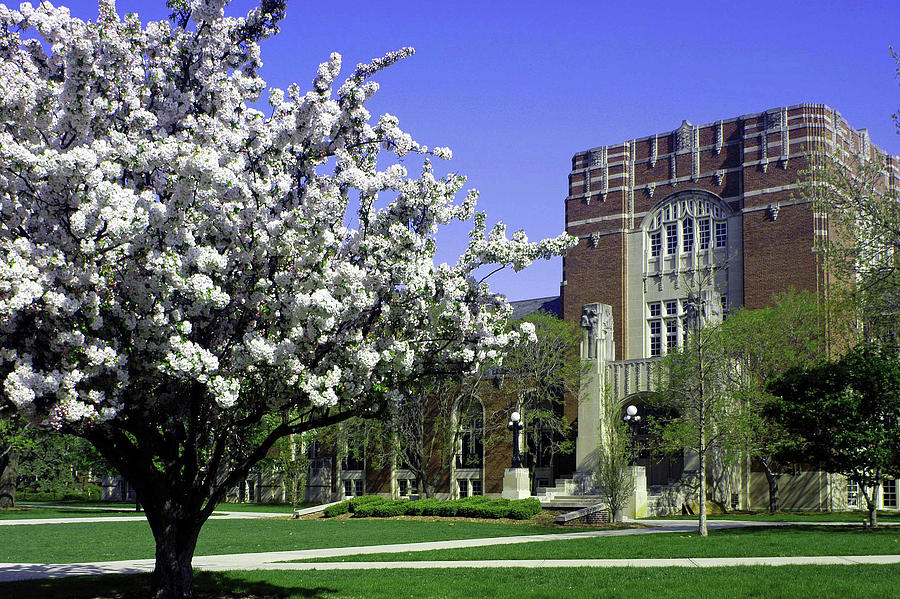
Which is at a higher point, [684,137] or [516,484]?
[684,137]

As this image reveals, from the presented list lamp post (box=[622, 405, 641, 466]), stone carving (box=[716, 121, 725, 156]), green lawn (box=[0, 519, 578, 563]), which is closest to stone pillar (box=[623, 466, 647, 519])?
lamp post (box=[622, 405, 641, 466])

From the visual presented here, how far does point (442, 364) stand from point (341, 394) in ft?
4.95

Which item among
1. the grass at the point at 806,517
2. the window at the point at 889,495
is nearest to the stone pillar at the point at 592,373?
the grass at the point at 806,517

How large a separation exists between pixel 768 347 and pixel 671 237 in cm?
1201

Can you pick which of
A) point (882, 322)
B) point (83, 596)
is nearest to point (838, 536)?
point (882, 322)

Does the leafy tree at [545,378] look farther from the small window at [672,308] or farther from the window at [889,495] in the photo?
the window at [889,495]

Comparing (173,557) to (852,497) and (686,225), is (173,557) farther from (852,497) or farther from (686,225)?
(686,225)

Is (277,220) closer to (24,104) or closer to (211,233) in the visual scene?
(211,233)

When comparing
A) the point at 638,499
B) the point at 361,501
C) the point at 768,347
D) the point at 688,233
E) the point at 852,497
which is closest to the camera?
the point at 638,499

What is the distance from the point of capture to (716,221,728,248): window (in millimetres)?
49075

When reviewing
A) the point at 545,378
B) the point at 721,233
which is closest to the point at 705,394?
the point at 545,378

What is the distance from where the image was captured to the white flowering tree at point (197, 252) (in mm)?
9461

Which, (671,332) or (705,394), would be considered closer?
(705,394)

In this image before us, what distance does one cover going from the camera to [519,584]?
13.4 m
